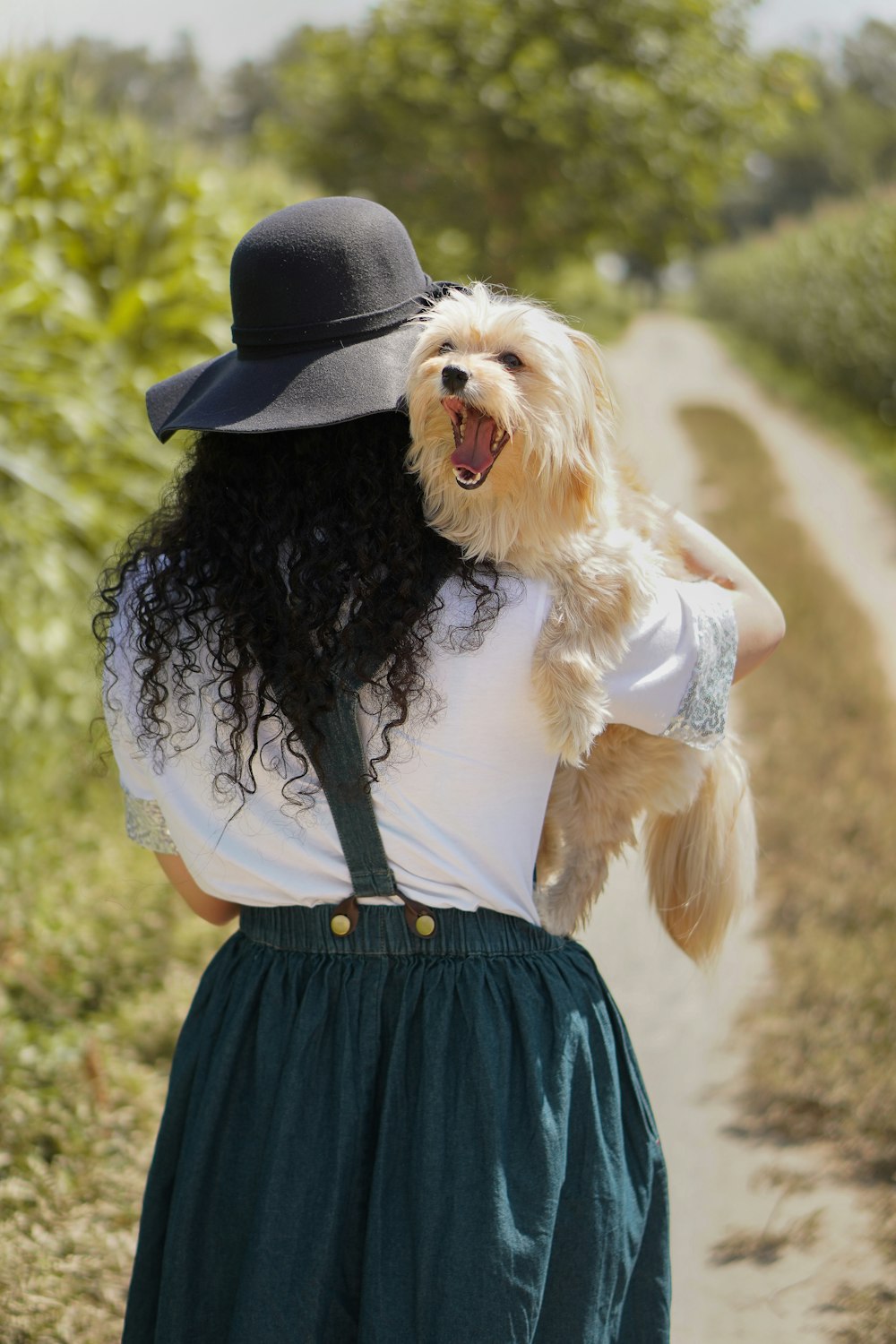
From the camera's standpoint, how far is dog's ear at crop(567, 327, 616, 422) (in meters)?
1.48

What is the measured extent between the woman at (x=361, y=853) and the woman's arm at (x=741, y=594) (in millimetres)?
19

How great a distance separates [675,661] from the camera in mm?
1446

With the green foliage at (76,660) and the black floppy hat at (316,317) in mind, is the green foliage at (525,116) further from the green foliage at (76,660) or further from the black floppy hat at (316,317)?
the black floppy hat at (316,317)

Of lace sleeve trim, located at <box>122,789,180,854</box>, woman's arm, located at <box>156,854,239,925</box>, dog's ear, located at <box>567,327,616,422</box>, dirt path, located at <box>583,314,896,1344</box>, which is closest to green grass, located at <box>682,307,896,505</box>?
dirt path, located at <box>583,314,896,1344</box>

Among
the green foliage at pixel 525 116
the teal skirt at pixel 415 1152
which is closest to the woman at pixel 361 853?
the teal skirt at pixel 415 1152

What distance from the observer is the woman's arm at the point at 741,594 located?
5.23 ft

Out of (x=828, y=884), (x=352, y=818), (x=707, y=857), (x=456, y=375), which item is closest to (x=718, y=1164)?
(x=828, y=884)

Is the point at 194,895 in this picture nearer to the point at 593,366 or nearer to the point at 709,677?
the point at 709,677

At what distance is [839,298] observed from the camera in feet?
60.1

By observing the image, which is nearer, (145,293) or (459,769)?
(459,769)

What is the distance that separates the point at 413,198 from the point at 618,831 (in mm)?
15183

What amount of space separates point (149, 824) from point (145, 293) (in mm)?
4856

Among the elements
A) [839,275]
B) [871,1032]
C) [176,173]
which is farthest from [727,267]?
[871,1032]

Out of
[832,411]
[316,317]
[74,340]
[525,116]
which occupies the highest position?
[525,116]
